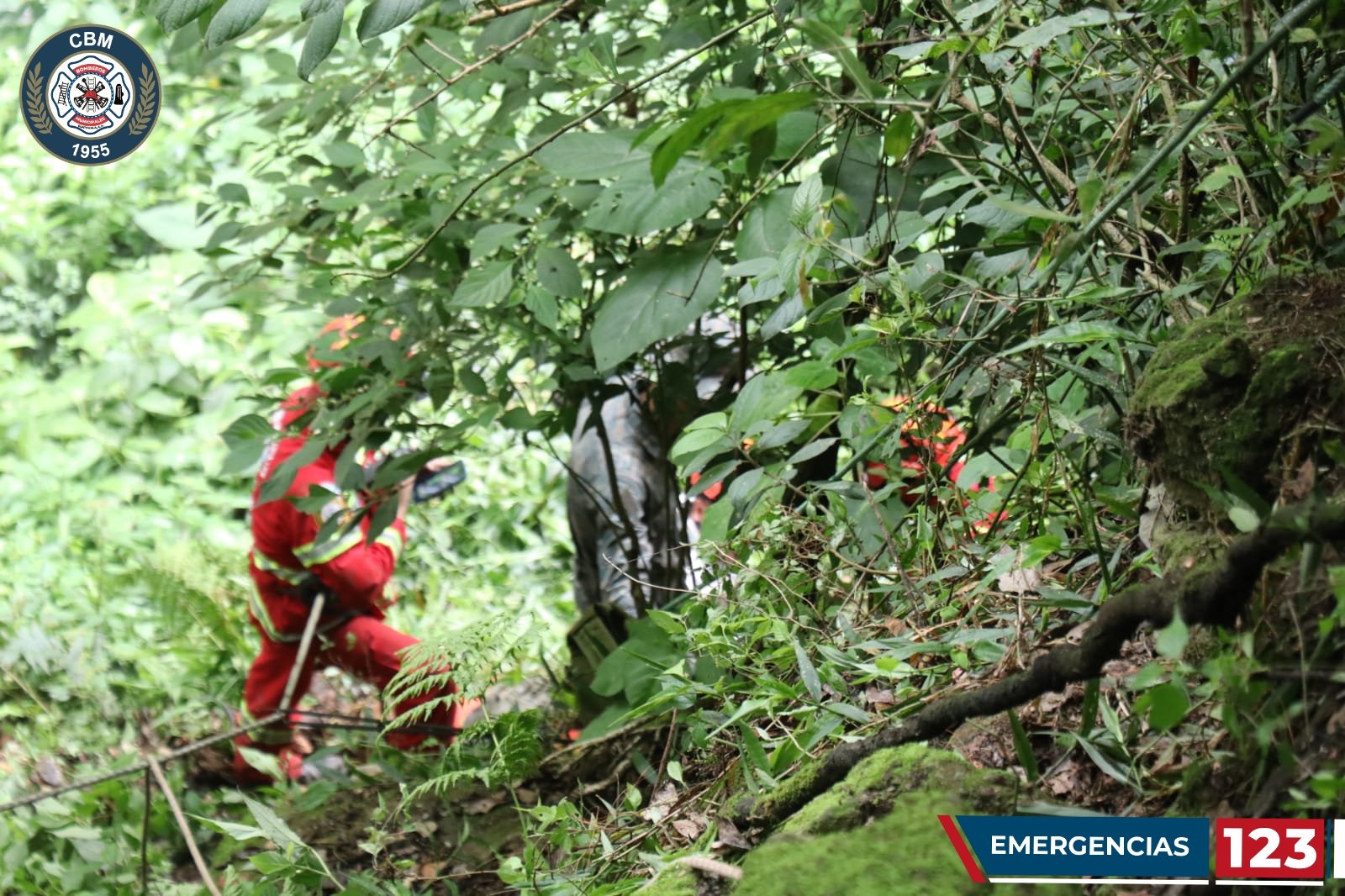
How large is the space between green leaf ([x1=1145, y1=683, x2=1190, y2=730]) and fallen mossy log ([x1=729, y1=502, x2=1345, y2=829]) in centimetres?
6

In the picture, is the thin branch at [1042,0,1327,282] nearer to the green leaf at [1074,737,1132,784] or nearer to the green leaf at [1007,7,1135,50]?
the green leaf at [1007,7,1135,50]

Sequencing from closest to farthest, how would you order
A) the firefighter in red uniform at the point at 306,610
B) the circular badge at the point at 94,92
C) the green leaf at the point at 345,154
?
the green leaf at the point at 345,154 < the circular badge at the point at 94,92 < the firefighter in red uniform at the point at 306,610

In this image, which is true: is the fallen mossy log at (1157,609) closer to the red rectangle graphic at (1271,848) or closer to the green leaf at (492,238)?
the red rectangle graphic at (1271,848)

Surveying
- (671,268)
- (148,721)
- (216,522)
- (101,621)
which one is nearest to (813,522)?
(671,268)

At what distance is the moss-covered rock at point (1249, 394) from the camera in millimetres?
1132

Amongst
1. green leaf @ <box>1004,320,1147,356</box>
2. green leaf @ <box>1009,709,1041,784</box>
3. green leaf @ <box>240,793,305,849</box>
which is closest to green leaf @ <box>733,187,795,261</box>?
green leaf @ <box>1004,320,1147,356</box>

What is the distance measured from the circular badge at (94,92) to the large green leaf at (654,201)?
1940 mm

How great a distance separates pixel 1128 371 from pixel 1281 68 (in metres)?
0.38

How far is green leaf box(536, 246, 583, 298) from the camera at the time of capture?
217 cm

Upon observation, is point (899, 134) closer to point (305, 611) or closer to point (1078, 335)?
point (1078, 335)

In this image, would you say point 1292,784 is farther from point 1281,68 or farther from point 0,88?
point 0,88

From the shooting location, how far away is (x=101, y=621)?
4777mm

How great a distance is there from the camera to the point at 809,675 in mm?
1358

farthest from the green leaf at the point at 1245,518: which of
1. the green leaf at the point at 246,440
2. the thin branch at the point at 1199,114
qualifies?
the green leaf at the point at 246,440
